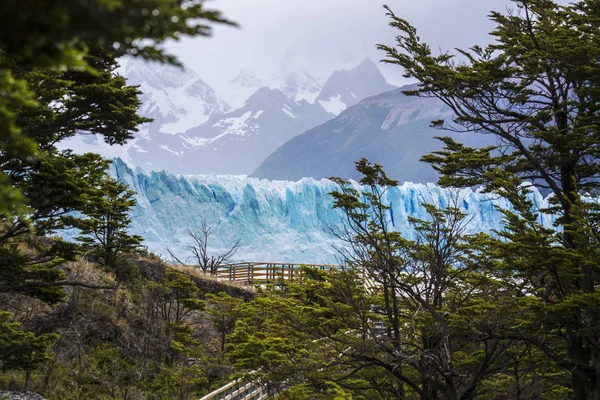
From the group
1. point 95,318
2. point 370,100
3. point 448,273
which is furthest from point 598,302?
point 370,100

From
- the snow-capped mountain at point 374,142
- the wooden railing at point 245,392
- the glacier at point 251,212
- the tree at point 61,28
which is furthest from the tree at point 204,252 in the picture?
the snow-capped mountain at point 374,142

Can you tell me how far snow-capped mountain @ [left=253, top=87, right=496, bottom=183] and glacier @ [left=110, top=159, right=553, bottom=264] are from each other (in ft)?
73.8

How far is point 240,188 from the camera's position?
3328 centimetres

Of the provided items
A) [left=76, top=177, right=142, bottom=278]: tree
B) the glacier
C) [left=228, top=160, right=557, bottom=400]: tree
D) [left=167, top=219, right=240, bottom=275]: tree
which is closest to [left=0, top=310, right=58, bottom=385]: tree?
[left=228, top=160, right=557, bottom=400]: tree

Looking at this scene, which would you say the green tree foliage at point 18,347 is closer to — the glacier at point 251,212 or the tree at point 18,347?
the tree at point 18,347

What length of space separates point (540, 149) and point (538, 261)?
3.37 meters

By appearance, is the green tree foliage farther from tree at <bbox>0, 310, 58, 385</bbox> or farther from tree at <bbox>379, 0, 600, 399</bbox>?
tree at <bbox>379, 0, 600, 399</bbox>

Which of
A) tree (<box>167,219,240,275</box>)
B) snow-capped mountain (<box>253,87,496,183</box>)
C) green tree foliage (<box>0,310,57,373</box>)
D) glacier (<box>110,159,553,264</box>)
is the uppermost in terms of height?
snow-capped mountain (<box>253,87,496,183</box>)

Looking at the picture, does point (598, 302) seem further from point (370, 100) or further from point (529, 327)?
point (370, 100)

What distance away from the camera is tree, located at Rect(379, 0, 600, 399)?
24.1 feet

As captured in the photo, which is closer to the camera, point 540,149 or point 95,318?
point 540,149

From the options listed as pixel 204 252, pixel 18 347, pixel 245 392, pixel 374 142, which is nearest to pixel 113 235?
pixel 245 392

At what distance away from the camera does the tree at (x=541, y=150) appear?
7352 millimetres

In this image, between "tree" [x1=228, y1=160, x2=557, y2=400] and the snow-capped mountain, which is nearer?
"tree" [x1=228, y1=160, x2=557, y2=400]
